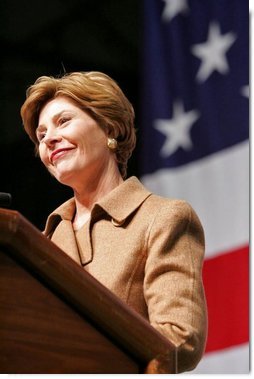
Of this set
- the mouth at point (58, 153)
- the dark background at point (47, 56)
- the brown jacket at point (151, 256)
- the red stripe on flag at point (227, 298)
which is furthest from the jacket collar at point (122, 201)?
the red stripe on flag at point (227, 298)

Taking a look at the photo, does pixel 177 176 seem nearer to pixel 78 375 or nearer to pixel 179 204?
pixel 179 204

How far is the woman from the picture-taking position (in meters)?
1.34

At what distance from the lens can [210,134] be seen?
8.27 feet

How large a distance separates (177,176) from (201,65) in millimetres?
317

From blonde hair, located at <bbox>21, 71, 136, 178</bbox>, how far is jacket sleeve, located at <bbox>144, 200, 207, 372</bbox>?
0.21 m

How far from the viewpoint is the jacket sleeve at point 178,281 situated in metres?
1.28

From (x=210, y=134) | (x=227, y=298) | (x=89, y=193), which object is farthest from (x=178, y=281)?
(x=210, y=134)

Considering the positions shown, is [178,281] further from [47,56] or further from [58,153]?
[47,56]

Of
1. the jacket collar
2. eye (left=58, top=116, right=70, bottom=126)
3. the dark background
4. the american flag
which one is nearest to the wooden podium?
the jacket collar

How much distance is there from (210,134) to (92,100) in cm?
99

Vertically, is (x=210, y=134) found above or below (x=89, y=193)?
below

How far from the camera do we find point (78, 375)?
959mm

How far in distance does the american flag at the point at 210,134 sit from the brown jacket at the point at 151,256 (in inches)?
34.9

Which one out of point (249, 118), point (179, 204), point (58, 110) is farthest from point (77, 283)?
point (249, 118)
